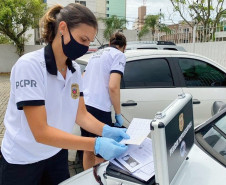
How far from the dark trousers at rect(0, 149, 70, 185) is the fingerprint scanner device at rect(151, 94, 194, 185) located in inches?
31.0

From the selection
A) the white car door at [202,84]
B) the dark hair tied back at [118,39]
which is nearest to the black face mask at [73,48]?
the dark hair tied back at [118,39]

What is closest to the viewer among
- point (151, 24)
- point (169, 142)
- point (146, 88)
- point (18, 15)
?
point (169, 142)

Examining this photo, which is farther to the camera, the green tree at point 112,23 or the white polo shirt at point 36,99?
the green tree at point 112,23

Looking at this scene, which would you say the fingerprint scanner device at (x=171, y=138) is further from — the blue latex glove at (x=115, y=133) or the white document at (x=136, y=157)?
the blue latex glove at (x=115, y=133)

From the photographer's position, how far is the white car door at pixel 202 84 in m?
3.64

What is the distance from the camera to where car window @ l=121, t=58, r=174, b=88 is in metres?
3.33

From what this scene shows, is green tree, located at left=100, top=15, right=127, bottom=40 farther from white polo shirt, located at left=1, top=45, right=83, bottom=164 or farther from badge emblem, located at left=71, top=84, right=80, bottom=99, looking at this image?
white polo shirt, located at left=1, top=45, right=83, bottom=164

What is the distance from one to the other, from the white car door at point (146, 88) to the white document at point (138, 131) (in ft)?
5.07

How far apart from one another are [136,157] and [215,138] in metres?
0.75

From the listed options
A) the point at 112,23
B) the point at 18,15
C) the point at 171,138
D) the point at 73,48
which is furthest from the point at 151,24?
the point at 171,138

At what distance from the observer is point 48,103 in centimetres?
149

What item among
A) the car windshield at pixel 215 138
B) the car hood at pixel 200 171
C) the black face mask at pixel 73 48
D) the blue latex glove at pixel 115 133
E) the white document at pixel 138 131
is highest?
the black face mask at pixel 73 48

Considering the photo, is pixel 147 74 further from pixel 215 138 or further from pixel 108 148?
pixel 108 148

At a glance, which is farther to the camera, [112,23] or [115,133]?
[112,23]
